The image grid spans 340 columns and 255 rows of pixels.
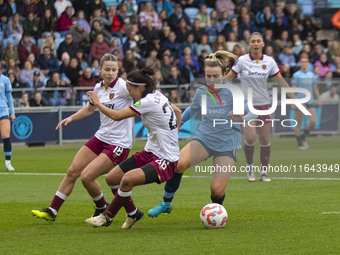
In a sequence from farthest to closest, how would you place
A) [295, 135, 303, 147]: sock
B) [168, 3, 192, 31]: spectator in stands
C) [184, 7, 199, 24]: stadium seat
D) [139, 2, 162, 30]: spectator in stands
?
[184, 7, 199, 24]: stadium seat, [168, 3, 192, 31]: spectator in stands, [139, 2, 162, 30]: spectator in stands, [295, 135, 303, 147]: sock

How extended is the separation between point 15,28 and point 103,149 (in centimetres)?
1650

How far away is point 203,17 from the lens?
29.4 m

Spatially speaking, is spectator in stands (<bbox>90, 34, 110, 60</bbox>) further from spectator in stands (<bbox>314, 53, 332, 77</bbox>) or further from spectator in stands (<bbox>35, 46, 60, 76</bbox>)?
spectator in stands (<bbox>314, 53, 332, 77</bbox>)

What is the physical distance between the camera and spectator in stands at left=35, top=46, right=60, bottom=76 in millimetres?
24609

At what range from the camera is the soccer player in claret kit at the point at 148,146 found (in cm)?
879

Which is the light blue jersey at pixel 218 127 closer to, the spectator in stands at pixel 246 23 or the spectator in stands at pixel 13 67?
the spectator in stands at pixel 13 67

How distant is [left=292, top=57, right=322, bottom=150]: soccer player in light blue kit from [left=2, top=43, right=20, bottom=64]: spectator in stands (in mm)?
8829

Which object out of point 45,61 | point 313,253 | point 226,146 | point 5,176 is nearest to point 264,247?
point 313,253

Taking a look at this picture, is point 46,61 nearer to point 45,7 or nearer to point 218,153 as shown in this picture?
point 45,7

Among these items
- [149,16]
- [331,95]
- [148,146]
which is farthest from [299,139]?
[148,146]

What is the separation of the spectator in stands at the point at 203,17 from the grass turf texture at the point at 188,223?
563 inches

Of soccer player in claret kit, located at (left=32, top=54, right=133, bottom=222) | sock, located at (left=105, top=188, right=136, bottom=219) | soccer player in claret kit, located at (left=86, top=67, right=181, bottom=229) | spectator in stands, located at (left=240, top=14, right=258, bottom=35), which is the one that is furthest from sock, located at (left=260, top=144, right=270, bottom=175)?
spectator in stands, located at (left=240, top=14, right=258, bottom=35)

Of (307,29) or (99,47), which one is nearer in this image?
(99,47)

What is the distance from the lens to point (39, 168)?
57.7ft
